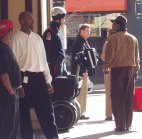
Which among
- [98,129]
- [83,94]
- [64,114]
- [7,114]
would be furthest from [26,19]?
[83,94]

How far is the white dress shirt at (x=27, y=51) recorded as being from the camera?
8.45 metres

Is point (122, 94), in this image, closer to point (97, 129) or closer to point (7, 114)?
point (97, 129)

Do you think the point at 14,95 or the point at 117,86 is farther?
the point at 117,86

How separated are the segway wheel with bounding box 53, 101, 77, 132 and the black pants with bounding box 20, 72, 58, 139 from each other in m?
1.38

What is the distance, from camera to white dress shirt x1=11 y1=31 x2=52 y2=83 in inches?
333

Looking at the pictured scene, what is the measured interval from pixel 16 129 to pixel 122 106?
126 inches

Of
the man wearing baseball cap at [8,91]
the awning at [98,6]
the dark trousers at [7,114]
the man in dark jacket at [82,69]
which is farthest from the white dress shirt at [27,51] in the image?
the awning at [98,6]

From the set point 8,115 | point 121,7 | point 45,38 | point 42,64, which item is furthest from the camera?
point 121,7

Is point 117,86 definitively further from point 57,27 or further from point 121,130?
point 57,27

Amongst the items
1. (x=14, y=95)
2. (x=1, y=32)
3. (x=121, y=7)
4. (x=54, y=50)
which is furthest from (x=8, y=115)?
(x=121, y=7)

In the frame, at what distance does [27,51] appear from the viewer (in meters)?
8.46

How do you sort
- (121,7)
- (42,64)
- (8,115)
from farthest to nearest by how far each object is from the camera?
(121,7) → (42,64) → (8,115)

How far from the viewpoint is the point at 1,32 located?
24.8 ft

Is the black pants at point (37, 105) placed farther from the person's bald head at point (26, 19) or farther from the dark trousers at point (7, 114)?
the dark trousers at point (7, 114)
